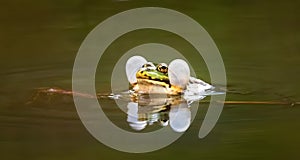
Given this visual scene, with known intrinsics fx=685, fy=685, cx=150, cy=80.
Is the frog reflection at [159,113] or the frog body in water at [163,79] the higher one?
the frog body in water at [163,79]

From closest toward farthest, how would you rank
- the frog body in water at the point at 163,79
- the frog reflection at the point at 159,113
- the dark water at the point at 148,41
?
the dark water at the point at 148,41, the frog reflection at the point at 159,113, the frog body in water at the point at 163,79

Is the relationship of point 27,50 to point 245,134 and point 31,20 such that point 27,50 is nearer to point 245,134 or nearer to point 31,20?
point 31,20

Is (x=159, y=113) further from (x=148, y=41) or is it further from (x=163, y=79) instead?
(x=148, y=41)

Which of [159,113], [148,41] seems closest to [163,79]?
[159,113]

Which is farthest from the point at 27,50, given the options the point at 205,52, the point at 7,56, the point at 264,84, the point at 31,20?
the point at 264,84

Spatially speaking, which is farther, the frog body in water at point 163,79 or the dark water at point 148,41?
the frog body in water at point 163,79
